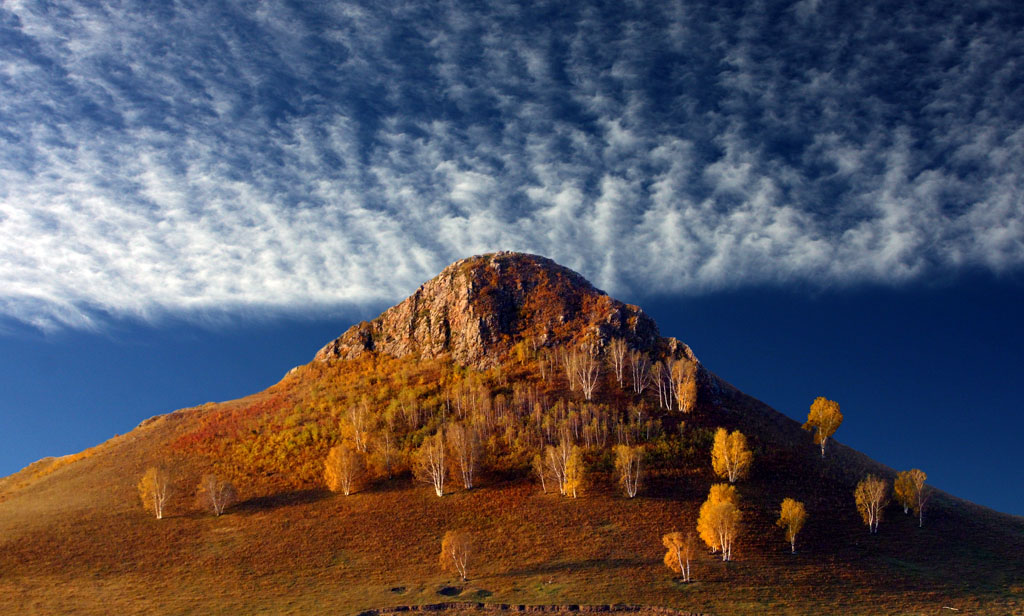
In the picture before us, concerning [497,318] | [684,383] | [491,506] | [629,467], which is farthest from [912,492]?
[497,318]

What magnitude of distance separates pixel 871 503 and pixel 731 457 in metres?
19.8

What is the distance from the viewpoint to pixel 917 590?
246ft

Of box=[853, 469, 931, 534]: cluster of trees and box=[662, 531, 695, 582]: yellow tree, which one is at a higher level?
box=[853, 469, 931, 534]: cluster of trees

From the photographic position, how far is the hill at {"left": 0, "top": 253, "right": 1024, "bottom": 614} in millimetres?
74438

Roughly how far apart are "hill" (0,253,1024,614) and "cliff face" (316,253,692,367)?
2.16ft

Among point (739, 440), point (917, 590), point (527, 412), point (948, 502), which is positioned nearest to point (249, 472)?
point (527, 412)

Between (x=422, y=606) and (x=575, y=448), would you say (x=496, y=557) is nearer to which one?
(x=422, y=606)

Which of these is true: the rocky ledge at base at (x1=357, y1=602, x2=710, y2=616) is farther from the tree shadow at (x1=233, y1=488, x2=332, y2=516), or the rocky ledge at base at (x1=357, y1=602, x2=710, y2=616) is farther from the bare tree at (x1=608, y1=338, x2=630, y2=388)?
the bare tree at (x1=608, y1=338, x2=630, y2=388)

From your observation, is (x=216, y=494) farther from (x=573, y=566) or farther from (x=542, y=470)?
(x=573, y=566)

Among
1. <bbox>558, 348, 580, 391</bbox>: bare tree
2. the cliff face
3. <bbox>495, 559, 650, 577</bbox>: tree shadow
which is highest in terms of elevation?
the cliff face

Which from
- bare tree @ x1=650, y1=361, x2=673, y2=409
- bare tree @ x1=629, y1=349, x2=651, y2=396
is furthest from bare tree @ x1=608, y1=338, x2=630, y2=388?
bare tree @ x1=650, y1=361, x2=673, y2=409

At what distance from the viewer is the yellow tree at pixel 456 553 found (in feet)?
259

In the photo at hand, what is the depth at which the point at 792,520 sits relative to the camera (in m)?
86.8

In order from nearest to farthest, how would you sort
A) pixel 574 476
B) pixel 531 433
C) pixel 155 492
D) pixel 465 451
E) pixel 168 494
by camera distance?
pixel 574 476, pixel 155 492, pixel 168 494, pixel 465 451, pixel 531 433
